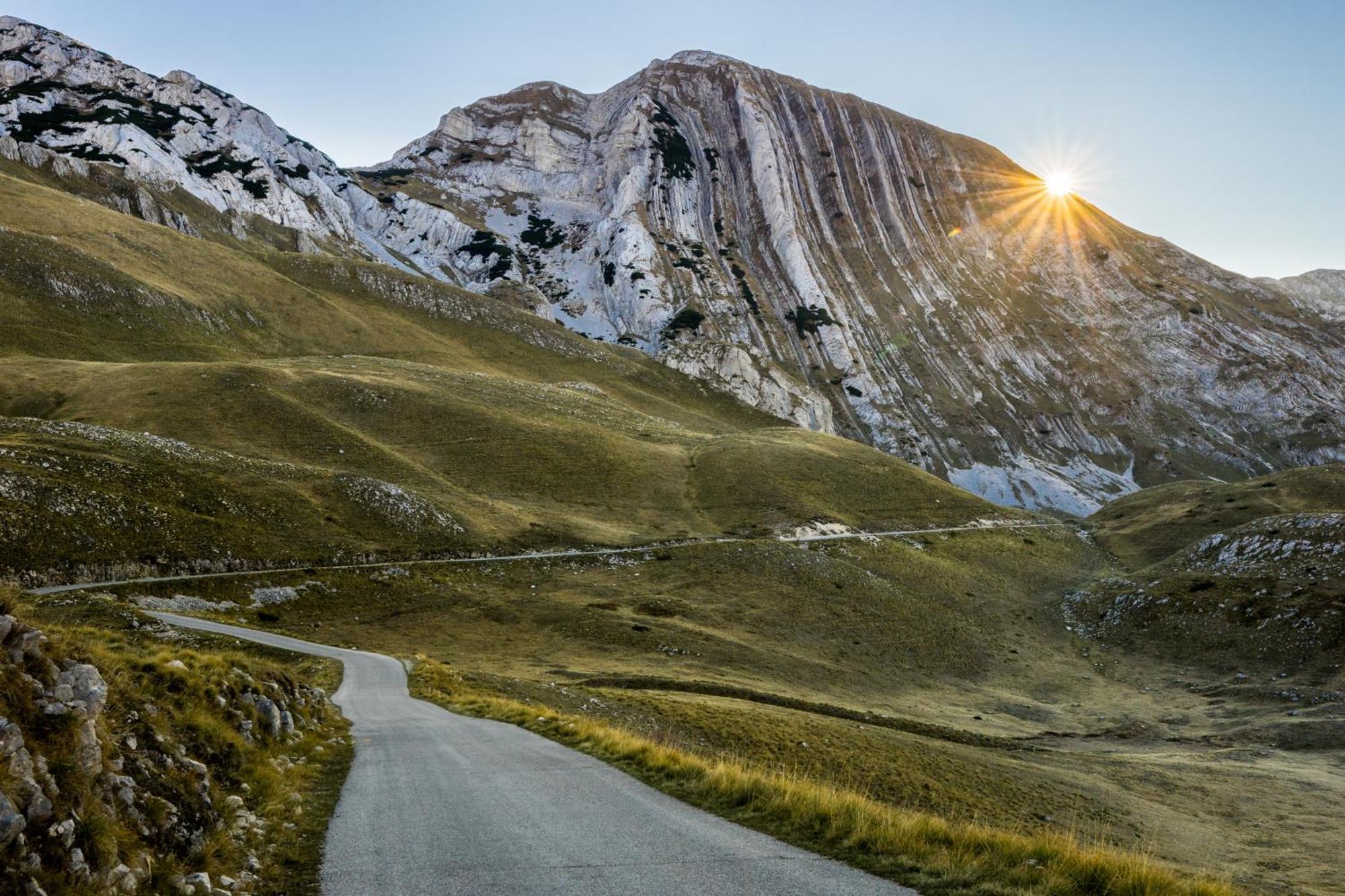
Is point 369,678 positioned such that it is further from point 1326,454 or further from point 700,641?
point 1326,454

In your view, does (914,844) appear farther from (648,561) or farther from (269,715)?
(648,561)

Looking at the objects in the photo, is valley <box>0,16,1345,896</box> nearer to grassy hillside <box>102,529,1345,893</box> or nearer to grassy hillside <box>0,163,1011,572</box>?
grassy hillside <box>102,529,1345,893</box>

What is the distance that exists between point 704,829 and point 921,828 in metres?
3.20

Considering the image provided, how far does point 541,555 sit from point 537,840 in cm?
5411

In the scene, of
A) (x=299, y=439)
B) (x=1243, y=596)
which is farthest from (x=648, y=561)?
(x=1243, y=596)

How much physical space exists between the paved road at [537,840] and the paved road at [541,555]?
33.2 metres

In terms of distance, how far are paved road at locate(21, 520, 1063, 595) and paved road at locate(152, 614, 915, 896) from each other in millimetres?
33190

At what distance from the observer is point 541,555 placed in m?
62.8

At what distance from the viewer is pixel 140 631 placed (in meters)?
29.7

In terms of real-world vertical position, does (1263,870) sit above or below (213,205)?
below

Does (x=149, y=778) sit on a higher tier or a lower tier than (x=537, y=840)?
higher

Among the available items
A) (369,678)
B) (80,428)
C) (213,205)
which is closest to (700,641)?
(369,678)

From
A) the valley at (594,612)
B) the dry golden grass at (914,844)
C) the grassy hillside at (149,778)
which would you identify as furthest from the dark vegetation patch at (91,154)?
the dry golden grass at (914,844)

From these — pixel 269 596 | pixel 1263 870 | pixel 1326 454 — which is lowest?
pixel 269 596
